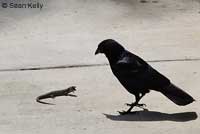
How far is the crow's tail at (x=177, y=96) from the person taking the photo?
5941mm

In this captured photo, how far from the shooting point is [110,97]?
21.8ft

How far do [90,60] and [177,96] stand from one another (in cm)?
212

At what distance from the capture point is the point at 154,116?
6098 millimetres

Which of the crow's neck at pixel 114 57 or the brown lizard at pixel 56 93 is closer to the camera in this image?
the crow's neck at pixel 114 57

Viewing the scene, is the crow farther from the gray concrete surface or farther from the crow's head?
the gray concrete surface

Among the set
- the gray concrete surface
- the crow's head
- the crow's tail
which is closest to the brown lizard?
the gray concrete surface

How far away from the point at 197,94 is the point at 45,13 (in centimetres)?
373

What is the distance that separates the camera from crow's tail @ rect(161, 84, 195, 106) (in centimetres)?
594

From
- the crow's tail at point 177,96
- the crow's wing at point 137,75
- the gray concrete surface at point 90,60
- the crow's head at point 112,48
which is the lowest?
the gray concrete surface at point 90,60

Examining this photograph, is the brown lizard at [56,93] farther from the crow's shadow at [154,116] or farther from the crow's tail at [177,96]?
the crow's tail at [177,96]

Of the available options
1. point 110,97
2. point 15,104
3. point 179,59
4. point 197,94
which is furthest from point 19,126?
point 179,59

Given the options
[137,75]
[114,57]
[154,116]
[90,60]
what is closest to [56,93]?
[114,57]

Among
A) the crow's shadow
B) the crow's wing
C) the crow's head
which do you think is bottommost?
the crow's shadow

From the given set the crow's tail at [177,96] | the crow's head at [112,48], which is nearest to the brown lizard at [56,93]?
the crow's head at [112,48]
